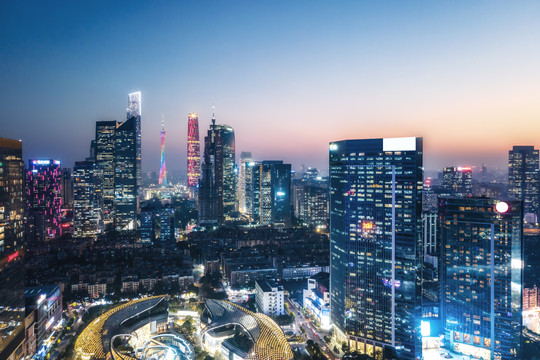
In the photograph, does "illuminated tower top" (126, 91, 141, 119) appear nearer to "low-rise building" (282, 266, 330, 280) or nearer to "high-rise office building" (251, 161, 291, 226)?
"high-rise office building" (251, 161, 291, 226)

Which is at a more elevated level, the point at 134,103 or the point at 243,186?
the point at 134,103

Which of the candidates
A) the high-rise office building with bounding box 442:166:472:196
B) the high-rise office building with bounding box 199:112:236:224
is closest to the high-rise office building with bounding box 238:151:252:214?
the high-rise office building with bounding box 199:112:236:224

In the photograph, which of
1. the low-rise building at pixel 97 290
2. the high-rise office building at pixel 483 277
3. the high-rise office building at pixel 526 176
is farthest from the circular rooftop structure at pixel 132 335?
the high-rise office building at pixel 526 176

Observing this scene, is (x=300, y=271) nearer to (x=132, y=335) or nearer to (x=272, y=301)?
(x=272, y=301)

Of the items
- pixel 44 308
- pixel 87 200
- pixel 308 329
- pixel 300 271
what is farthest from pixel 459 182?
pixel 87 200

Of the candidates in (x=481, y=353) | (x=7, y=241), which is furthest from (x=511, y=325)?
(x=7, y=241)

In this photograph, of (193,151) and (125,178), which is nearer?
(125,178)
